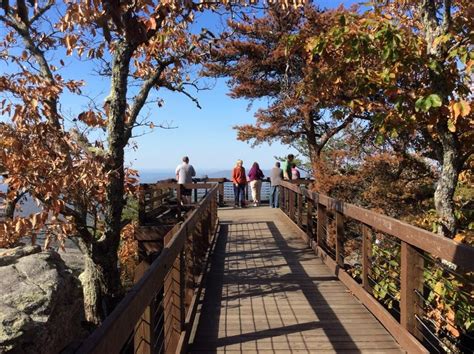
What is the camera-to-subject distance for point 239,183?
19.3 m

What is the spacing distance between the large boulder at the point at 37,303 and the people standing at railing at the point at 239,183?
1266 centimetres

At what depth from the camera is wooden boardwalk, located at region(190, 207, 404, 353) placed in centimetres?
424

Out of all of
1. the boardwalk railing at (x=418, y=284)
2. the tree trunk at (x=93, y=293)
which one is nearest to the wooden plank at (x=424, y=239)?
the boardwalk railing at (x=418, y=284)

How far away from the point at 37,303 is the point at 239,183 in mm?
14265

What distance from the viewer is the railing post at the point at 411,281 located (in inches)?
150

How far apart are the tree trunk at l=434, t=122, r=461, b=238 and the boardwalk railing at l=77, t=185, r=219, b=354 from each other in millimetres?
2678

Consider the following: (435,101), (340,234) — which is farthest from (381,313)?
(435,101)

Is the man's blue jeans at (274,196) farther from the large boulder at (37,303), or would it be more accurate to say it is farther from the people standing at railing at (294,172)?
the large boulder at (37,303)

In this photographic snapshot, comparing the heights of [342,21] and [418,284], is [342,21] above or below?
above

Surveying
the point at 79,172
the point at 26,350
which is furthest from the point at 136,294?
the point at 79,172

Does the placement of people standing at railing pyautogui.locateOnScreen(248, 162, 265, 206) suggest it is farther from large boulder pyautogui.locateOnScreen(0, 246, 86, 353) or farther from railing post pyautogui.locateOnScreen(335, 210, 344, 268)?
large boulder pyautogui.locateOnScreen(0, 246, 86, 353)

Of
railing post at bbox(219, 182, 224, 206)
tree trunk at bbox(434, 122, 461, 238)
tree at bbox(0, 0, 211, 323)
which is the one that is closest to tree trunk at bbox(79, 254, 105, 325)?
tree at bbox(0, 0, 211, 323)

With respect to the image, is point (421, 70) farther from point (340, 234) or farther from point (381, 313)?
point (381, 313)

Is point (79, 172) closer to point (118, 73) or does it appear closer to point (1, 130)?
point (1, 130)
